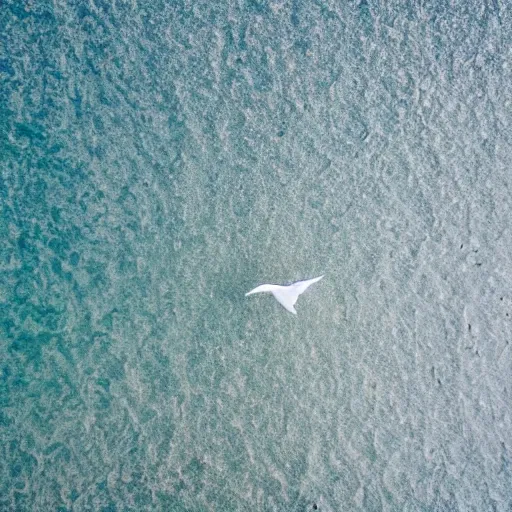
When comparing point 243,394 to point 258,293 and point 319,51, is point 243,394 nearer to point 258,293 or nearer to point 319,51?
point 258,293

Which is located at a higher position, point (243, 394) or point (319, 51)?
point (319, 51)

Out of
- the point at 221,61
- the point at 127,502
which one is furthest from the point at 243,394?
the point at 221,61

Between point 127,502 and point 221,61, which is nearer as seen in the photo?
point 127,502

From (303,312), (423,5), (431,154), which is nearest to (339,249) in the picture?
(303,312)

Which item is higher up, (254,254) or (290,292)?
(254,254)

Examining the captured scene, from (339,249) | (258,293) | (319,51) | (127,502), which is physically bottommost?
(127,502)

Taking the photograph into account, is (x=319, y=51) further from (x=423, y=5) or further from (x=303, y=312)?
(x=303, y=312)
